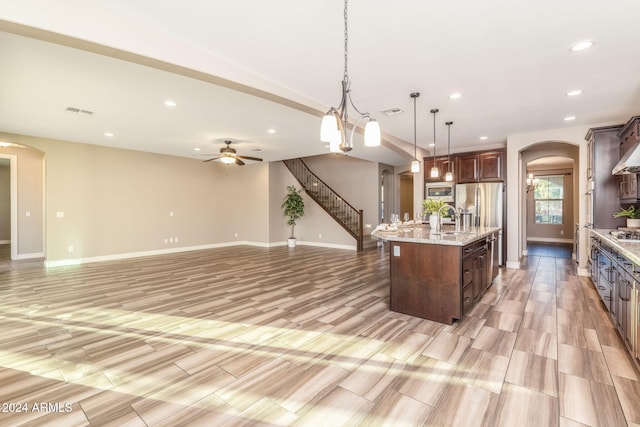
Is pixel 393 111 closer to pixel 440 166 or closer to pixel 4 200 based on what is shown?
pixel 440 166

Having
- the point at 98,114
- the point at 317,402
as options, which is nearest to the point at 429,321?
the point at 317,402

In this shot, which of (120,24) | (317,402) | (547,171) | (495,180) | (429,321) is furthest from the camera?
(547,171)

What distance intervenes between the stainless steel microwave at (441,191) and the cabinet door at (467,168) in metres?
0.25

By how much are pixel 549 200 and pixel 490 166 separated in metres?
6.47

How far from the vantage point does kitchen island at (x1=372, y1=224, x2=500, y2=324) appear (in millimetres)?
3244

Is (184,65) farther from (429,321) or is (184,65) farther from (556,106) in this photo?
(556,106)

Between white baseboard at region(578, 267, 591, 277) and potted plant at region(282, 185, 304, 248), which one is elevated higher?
potted plant at region(282, 185, 304, 248)

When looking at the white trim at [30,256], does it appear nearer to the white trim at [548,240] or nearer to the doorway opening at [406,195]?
the doorway opening at [406,195]

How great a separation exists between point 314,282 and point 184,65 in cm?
372

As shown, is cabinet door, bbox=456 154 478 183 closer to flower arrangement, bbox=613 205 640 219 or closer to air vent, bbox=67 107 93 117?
flower arrangement, bbox=613 205 640 219

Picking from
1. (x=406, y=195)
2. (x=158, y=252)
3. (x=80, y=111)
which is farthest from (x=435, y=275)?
(x=406, y=195)

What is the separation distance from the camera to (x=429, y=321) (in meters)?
3.37

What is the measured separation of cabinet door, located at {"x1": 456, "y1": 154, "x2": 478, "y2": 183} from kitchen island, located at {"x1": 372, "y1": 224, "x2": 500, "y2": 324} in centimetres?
338

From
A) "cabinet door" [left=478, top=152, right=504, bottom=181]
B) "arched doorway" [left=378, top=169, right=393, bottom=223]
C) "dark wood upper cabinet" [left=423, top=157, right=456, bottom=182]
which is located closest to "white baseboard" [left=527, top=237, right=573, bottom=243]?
"arched doorway" [left=378, top=169, right=393, bottom=223]
